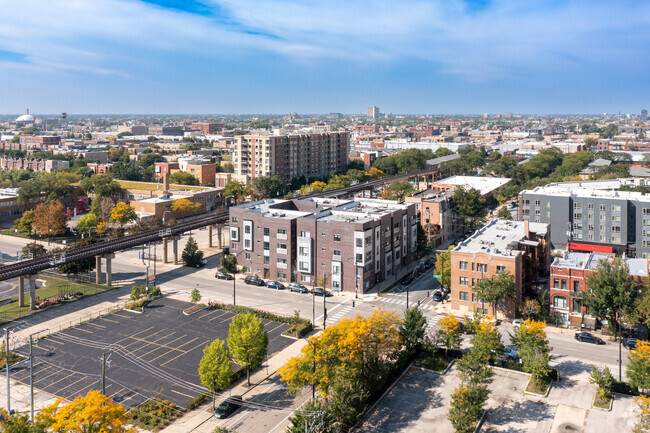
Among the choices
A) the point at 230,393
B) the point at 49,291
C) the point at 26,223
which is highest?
the point at 26,223

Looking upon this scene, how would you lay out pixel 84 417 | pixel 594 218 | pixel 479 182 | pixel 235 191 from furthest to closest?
1. pixel 479 182
2. pixel 235 191
3. pixel 594 218
4. pixel 84 417

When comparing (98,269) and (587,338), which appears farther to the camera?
(98,269)

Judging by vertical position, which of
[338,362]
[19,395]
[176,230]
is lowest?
[19,395]

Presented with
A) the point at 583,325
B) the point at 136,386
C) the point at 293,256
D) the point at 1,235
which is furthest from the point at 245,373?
the point at 1,235

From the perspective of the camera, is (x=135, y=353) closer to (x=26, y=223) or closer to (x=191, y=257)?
(x=191, y=257)

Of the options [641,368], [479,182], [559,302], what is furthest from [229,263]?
[479,182]

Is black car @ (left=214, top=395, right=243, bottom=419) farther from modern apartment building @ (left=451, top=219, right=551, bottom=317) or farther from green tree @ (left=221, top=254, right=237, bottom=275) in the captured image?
green tree @ (left=221, top=254, right=237, bottom=275)

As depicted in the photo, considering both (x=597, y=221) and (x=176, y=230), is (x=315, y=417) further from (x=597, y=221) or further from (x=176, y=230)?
(x=597, y=221)

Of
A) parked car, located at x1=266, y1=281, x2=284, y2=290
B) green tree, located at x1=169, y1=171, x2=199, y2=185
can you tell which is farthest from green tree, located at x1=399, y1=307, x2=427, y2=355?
green tree, located at x1=169, y1=171, x2=199, y2=185
